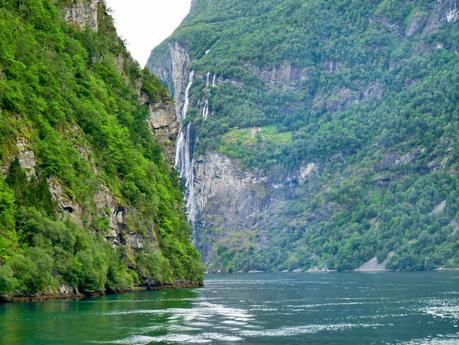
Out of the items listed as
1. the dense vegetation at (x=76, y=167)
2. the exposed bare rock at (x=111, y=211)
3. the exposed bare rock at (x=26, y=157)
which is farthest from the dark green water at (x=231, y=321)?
the exposed bare rock at (x=111, y=211)

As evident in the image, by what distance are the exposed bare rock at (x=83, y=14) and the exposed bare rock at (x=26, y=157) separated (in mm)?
58168

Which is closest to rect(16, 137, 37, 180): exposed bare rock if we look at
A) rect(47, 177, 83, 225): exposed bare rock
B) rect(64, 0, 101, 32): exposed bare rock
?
rect(47, 177, 83, 225): exposed bare rock

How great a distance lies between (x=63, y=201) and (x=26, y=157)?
346 inches

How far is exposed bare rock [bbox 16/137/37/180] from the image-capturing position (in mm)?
116081

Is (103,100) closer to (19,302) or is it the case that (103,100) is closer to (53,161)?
(53,161)

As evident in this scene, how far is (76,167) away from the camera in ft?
433

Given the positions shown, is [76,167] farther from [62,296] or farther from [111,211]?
[62,296]

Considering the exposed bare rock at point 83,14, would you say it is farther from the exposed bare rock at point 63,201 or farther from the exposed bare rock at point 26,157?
the exposed bare rock at point 26,157

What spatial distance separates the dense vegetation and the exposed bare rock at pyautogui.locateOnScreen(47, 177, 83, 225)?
0.30m

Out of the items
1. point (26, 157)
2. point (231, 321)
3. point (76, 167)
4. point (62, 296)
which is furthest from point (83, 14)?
point (231, 321)

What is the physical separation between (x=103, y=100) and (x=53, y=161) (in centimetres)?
3902

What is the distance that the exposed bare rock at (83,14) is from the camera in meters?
173

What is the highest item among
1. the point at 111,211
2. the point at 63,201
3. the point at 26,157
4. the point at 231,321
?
the point at 26,157

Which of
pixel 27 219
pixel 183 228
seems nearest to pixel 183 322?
pixel 27 219
